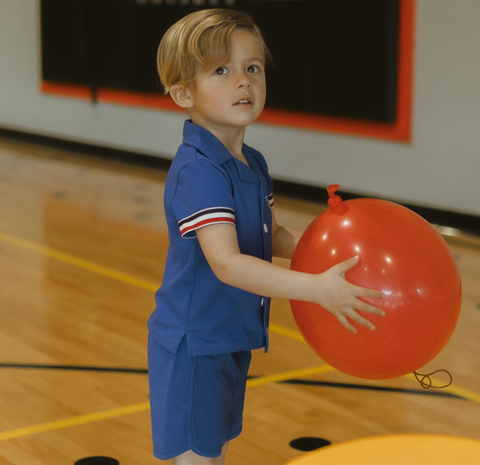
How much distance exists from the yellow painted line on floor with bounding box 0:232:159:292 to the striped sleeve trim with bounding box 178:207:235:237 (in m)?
2.13

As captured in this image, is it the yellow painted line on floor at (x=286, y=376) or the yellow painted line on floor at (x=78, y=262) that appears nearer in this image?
the yellow painted line on floor at (x=286, y=376)

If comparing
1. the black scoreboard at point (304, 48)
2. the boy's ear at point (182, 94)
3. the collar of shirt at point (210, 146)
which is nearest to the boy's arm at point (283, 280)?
the collar of shirt at point (210, 146)

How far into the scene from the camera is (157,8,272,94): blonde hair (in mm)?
1271

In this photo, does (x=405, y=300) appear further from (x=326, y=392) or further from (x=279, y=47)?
(x=279, y=47)

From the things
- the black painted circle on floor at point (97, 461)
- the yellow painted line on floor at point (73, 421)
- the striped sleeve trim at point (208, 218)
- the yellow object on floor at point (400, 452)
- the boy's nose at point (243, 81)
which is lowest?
the black painted circle on floor at point (97, 461)

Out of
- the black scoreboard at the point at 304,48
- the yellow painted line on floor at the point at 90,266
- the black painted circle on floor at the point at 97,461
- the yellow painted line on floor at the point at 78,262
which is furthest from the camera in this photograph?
the black scoreboard at the point at 304,48

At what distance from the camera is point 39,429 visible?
82.1 inches

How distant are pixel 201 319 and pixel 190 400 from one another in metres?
0.14

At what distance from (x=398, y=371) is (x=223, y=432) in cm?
33

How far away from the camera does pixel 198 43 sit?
1274 millimetres

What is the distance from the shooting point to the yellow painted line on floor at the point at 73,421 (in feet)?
6.75

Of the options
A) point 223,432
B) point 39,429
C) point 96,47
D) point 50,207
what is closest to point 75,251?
point 50,207

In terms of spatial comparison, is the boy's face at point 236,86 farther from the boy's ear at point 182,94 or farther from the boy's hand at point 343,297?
the boy's hand at point 343,297

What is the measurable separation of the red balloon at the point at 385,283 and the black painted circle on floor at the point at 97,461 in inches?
31.7
